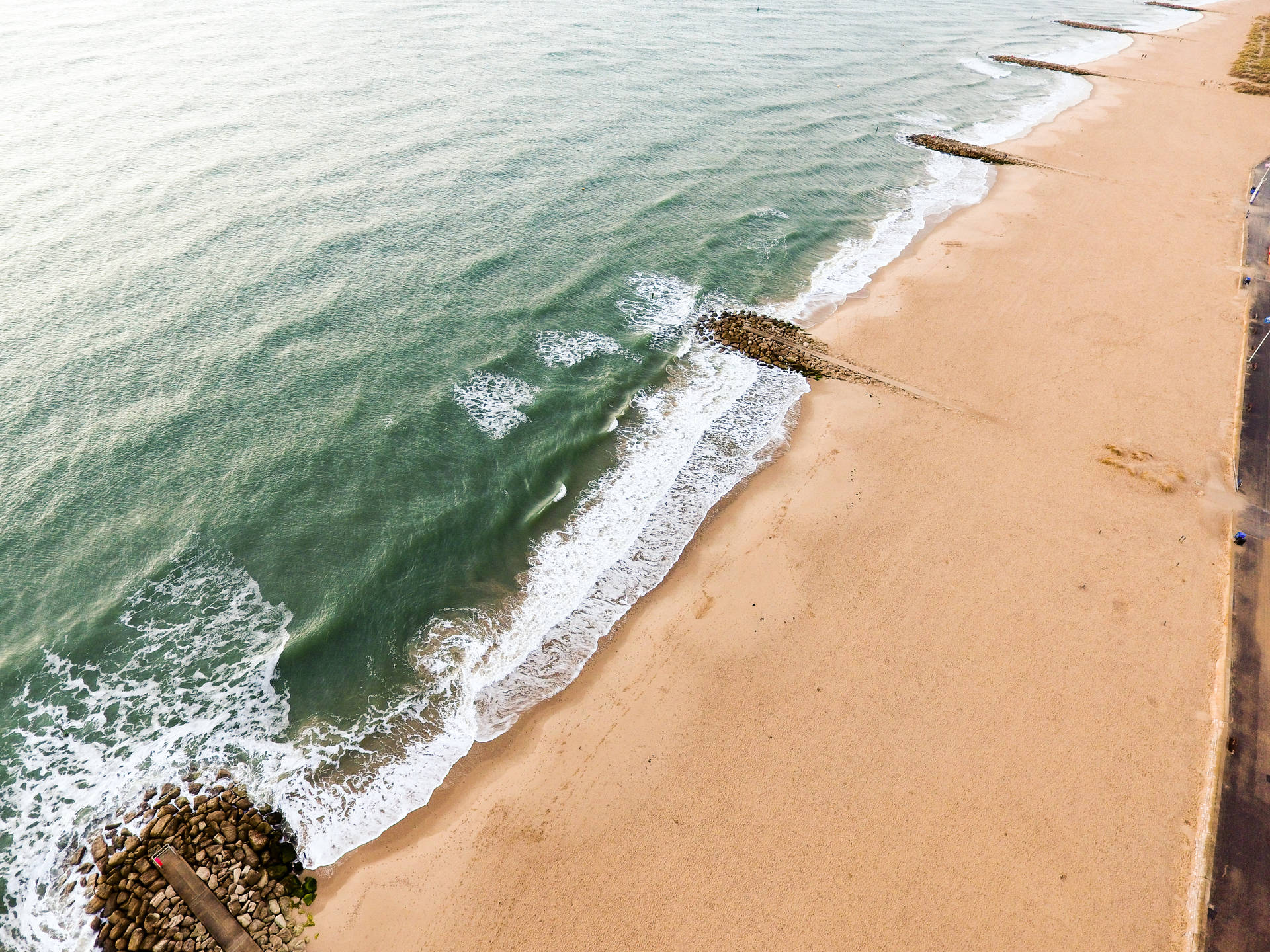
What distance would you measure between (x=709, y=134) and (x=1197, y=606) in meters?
52.4

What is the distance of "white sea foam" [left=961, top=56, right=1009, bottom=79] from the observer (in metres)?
83.4

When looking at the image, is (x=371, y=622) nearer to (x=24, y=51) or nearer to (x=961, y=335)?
(x=961, y=335)

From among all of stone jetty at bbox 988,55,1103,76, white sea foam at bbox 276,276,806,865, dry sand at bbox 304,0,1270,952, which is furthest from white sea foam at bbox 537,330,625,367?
stone jetty at bbox 988,55,1103,76

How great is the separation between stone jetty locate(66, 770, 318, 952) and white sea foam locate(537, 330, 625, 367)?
23570mm

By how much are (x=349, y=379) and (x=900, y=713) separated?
2852 centimetres

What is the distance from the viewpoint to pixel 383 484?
2794cm

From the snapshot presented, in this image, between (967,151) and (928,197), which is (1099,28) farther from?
(928,197)

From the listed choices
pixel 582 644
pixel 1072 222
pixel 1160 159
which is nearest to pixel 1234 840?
pixel 582 644

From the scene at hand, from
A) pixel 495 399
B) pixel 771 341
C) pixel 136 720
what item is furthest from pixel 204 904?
pixel 771 341

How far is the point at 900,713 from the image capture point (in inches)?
829

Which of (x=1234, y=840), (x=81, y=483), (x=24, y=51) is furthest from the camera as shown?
(x=24, y=51)

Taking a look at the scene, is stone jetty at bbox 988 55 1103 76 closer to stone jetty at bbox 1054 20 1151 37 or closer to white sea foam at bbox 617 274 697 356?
stone jetty at bbox 1054 20 1151 37

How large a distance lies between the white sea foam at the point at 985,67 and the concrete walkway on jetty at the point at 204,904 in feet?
348

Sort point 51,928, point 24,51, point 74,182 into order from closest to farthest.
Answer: point 51,928
point 74,182
point 24,51
